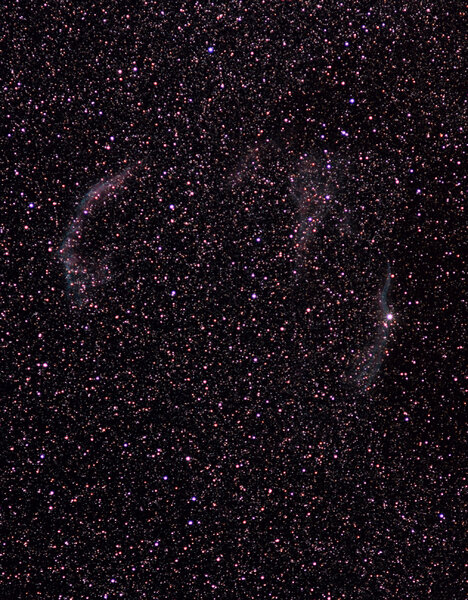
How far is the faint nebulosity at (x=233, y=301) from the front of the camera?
0.99 ft

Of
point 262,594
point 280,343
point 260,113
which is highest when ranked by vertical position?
point 260,113

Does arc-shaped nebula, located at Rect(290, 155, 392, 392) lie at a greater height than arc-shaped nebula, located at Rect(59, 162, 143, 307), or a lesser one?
lesser

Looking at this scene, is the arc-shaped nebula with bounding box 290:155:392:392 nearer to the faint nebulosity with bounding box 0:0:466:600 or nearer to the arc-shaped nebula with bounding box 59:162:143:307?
the faint nebulosity with bounding box 0:0:466:600

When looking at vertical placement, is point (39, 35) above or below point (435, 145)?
above

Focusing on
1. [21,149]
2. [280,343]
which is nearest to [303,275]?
[280,343]

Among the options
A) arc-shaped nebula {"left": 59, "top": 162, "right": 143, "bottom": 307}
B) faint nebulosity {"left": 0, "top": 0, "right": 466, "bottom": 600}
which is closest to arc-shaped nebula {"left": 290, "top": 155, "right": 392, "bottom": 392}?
faint nebulosity {"left": 0, "top": 0, "right": 466, "bottom": 600}

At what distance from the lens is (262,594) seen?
315 millimetres

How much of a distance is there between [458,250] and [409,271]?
3 centimetres

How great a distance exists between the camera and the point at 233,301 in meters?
0.31

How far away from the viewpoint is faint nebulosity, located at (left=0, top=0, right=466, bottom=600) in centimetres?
30

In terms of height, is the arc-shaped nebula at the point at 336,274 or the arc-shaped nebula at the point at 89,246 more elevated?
the arc-shaped nebula at the point at 89,246

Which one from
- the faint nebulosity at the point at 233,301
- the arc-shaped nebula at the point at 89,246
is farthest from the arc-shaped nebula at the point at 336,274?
the arc-shaped nebula at the point at 89,246

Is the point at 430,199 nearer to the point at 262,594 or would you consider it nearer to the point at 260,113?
the point at 260,113

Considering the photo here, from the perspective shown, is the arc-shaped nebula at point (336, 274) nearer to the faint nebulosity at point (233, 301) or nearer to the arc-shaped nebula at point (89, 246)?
the faint nebulosity at point (233, 301)
